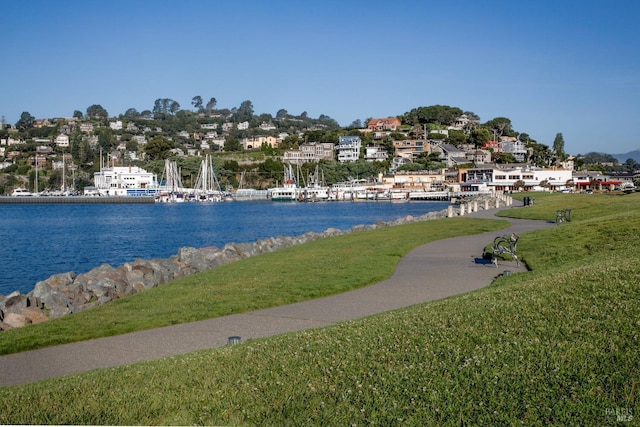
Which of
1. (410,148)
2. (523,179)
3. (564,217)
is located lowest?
(564,217)

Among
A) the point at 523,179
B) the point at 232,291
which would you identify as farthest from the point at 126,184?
the point at 232,291

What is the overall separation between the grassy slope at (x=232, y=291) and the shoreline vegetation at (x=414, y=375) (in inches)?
147

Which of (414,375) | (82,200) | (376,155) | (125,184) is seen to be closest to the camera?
(414,375)

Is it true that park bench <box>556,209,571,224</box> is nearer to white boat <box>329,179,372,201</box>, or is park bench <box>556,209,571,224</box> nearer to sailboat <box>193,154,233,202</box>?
white boat <box>329,179,372,201</box>

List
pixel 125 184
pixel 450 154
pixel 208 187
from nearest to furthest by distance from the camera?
pixel 125 184 → pixel 208 187 → pixel 450 154

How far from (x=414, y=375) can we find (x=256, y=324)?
18.7ft

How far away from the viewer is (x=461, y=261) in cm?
2064

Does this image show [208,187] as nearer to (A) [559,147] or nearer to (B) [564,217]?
(A) [559,147]

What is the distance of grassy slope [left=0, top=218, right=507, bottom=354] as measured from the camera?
12.6m

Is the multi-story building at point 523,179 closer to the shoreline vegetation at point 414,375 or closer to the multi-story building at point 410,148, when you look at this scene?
the multi-story building at point 410,148

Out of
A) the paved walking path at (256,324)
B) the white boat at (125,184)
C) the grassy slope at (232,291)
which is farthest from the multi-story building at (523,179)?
the paved walking path at (256,324)

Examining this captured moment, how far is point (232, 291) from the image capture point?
1623cm

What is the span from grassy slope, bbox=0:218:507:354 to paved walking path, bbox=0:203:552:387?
493 mm

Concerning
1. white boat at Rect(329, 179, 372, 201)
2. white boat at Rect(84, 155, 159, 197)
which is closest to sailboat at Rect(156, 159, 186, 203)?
white boat at Rect(84, 155, 159, 197)
